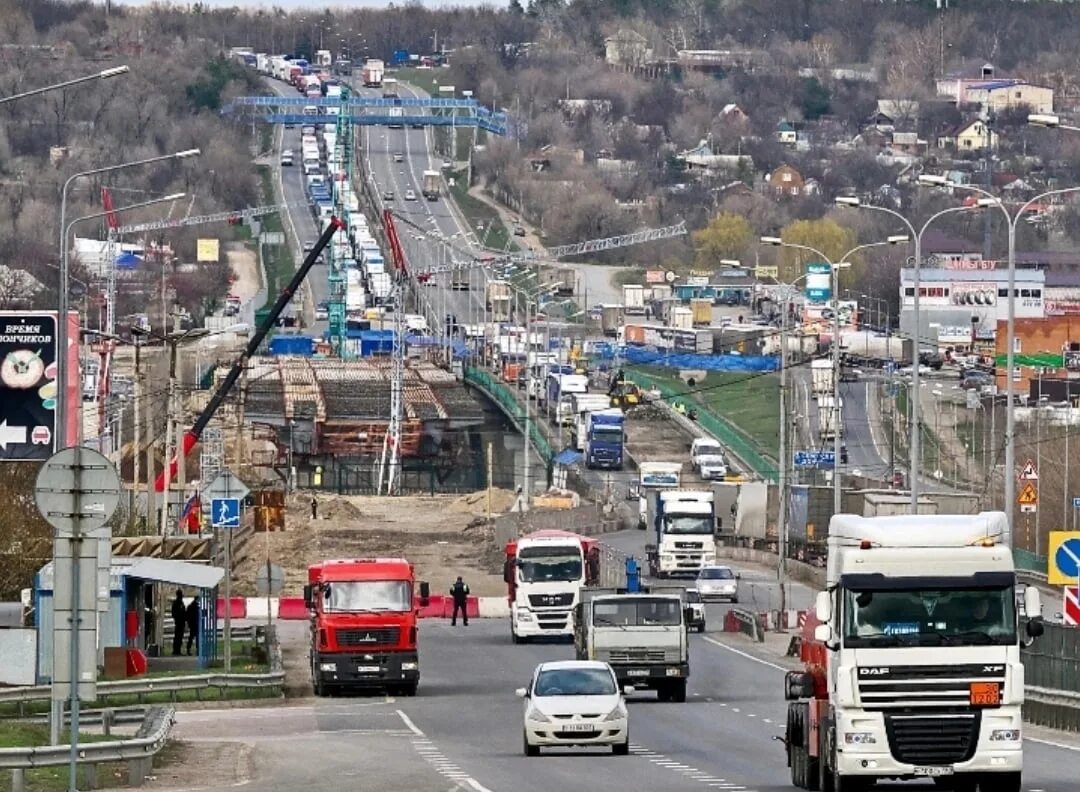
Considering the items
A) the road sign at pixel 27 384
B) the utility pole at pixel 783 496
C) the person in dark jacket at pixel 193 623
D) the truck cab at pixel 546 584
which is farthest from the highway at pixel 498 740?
the utility pole at pixel 783 496

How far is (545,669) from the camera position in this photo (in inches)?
1507

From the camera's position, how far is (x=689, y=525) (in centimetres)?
9219

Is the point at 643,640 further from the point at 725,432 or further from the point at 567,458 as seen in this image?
the point at 725,432

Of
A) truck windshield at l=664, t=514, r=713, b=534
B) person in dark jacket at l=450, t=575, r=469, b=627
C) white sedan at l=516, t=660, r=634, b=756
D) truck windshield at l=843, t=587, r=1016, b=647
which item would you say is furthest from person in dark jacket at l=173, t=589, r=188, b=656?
truck windshield at l=843, t=587, r=1016, b=647

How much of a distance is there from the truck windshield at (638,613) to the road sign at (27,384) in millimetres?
9429

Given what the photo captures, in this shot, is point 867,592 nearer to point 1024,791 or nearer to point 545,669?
point 1024,791

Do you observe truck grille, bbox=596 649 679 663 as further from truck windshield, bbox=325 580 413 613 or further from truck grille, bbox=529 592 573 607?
truck grille, bbox=529 592 573 607

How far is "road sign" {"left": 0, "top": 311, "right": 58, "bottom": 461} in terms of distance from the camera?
4550 cm

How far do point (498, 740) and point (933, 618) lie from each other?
1372 centimetres

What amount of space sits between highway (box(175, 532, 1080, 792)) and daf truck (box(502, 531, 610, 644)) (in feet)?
10.9

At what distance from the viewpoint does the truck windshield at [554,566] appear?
66.1 meters

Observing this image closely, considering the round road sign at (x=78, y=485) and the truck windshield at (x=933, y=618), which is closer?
the round road sign at (x=78, y=485)

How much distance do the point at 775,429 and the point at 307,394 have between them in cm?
2404

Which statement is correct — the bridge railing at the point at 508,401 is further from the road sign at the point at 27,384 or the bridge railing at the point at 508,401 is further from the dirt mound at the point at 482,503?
the road sign at the point at 27,384
